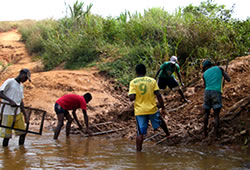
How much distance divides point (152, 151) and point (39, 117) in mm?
5208

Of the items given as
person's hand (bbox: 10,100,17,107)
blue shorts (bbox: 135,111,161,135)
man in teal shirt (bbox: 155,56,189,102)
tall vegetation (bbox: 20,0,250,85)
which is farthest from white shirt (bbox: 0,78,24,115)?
tall vegetation (bbox: 20,0,250,85)

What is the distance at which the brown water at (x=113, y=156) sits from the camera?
4.68m

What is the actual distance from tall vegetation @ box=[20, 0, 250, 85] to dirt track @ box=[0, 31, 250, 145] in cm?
108

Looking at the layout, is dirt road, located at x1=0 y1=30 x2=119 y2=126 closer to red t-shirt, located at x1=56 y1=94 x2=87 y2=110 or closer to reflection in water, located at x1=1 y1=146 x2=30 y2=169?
red t-shirt, located at x1=56 y1=94 x2=87 y2=110

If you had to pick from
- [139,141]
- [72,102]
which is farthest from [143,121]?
[72,102]

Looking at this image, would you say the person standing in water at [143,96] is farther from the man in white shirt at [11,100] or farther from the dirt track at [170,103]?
the man in white shirt at [11,100]

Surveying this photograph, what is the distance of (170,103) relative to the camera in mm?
8406

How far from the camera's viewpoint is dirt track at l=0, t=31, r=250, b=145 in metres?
6.32

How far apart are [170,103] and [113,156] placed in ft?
10.9

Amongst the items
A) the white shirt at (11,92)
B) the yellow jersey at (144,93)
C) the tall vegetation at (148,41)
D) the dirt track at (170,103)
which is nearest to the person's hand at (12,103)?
the white shirt at (11,92)

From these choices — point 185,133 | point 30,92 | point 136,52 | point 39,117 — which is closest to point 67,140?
point 185,133

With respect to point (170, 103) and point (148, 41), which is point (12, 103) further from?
point (148, 41)

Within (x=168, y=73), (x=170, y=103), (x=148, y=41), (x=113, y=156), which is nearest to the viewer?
(x=113, y=156)

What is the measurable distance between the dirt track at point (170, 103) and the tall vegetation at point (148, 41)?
1081mm
